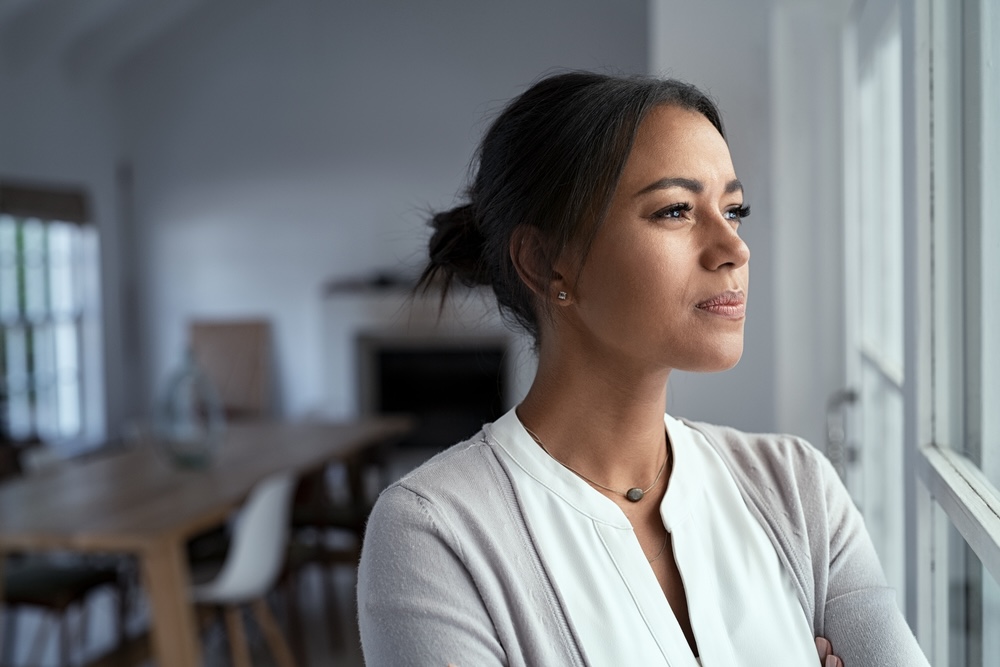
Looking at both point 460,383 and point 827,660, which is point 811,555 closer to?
point 827,660

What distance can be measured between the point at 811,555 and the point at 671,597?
180 millimetres

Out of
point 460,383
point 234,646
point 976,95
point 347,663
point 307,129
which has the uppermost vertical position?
point 307,129

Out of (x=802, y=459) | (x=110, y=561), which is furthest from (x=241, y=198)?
(x=802, y=459)

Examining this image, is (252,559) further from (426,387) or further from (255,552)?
(426,387)

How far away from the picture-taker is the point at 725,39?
2.02 m

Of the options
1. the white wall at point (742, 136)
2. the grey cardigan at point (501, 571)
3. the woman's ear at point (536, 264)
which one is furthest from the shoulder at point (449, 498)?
the white wall at point (742, 136)

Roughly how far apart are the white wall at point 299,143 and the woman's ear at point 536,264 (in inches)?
223

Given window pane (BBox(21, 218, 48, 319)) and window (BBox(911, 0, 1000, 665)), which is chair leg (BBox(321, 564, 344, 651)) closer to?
window (BBox(911, 0, 1000, 665))

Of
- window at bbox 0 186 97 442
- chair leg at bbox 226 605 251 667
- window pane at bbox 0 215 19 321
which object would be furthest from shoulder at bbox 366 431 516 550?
window pane at bbox 0 215 19 321

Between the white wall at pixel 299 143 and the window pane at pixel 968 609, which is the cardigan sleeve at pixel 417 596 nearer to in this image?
the window pane at pixel 968 609

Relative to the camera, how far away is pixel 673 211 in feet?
3.48

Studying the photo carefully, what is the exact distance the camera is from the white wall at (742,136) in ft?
6.63

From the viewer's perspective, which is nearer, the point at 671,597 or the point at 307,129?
the point at 671,597

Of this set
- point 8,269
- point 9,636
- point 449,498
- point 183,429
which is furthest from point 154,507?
point 8,269
